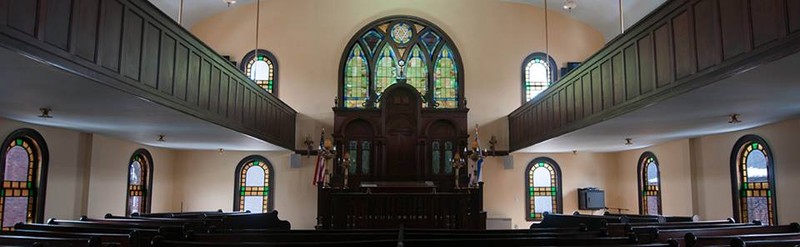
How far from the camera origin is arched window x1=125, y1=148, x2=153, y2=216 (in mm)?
13287

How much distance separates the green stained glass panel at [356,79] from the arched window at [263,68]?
2.00 meters

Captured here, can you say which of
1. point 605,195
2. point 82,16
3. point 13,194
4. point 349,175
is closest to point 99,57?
point 82,16

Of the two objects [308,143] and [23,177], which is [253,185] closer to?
[308,143]

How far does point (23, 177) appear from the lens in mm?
9625

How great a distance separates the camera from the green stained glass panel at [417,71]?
1615 cm

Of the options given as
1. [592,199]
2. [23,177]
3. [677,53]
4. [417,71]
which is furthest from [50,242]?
[592,199]

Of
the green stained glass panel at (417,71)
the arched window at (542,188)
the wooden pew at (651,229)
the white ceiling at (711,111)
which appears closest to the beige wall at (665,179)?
the white ceiling at (711,111)

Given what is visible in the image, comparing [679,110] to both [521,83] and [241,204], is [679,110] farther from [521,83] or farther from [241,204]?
[241,204]

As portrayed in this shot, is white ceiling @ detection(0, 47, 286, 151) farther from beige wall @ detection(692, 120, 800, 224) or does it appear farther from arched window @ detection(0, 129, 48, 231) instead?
beige wall @ detection(692, 120, 800, 224)

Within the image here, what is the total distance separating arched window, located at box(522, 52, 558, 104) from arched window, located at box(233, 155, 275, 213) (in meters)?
7.51

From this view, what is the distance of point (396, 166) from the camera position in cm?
1514

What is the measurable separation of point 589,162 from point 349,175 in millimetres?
6854

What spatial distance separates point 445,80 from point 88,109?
10.2 metres

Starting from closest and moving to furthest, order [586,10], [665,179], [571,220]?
[571,220] → [665,179] → [586,10]
